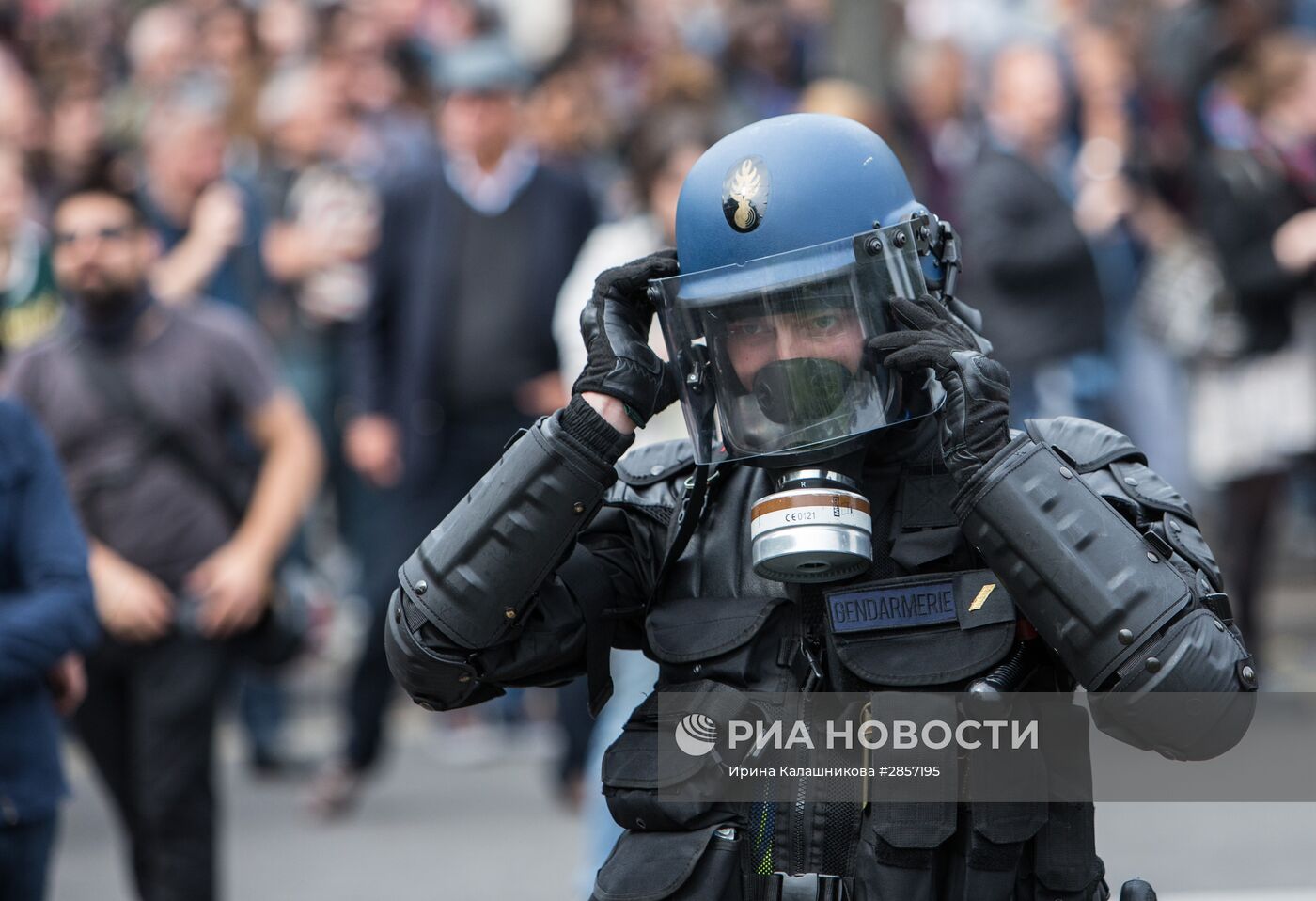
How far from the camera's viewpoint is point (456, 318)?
23.8 feet

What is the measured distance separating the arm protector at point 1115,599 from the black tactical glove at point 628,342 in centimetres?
55

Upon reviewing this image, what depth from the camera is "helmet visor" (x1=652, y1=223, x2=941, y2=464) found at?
2.92 meters

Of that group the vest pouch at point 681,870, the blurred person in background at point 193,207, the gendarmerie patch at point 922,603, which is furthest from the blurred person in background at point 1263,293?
the vest pouch at point 681,870

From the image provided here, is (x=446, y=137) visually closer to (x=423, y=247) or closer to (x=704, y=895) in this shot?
(x=423, y=247)

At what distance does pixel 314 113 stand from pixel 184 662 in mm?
4099

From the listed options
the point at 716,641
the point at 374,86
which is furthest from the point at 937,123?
the point at 716,641

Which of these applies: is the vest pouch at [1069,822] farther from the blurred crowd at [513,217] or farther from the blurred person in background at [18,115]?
the blurred person in background at [18,115]

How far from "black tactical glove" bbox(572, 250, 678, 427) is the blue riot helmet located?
0.06 metres

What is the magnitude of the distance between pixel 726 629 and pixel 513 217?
14.8ft

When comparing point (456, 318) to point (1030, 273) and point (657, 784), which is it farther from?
point (657, 784)

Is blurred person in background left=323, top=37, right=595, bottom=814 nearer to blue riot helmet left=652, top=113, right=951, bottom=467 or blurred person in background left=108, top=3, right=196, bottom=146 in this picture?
blurred person in background left=108, top=3, right=196, bottom=146

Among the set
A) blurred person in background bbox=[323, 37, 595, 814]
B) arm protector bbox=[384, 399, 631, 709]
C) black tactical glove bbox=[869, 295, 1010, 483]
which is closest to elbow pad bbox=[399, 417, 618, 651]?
arm protector bbox=[384, 399, 631, 709]

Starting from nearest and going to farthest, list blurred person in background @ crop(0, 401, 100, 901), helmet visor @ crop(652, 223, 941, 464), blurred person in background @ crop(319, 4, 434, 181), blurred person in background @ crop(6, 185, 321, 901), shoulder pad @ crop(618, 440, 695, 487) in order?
1. helmet visor @ crop(652, 223, 941, 464)
2. shoulder pad @ crop(618, 440, 695, 487)
3. blurred person in background @ crop(0, 401, 100, 901)
4. blurred person in background @ crop(6, 185, 321, 901)
5. blurred person in background @ crop(319, 4, 434, 181)

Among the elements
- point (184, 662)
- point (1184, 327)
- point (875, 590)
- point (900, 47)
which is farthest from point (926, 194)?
point (875, 590)
